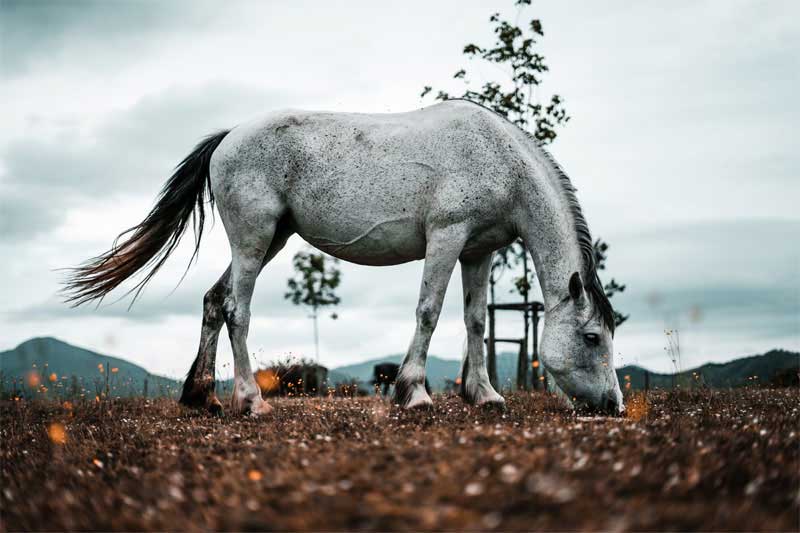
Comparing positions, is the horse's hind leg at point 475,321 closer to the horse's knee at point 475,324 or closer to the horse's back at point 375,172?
the horse's knee at point 475,324

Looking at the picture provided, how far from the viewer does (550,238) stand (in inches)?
343

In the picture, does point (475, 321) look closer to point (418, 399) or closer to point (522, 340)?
point (418, 399)

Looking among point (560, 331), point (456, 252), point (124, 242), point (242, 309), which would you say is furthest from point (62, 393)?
point (560, 331)

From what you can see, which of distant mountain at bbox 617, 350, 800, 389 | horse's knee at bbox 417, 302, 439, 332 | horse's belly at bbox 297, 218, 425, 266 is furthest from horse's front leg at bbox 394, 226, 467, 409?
distant mountain at bbox 617, 350, 800, 389

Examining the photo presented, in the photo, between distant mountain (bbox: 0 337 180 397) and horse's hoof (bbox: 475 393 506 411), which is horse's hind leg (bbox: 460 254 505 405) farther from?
distant mountain (bbox: 0 337 180 397)

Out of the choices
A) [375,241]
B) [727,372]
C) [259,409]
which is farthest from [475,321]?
[727,372]

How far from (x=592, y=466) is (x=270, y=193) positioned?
6.47 metres

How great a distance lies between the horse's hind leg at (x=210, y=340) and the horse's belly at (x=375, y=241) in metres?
0.57

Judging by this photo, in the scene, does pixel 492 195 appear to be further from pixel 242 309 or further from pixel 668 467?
pixel 668 467

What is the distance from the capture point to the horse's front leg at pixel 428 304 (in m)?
8.53

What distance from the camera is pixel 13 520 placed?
4023 mm

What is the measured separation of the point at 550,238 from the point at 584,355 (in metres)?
1.46

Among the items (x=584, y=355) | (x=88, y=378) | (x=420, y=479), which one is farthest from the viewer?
(x=88, y=378)

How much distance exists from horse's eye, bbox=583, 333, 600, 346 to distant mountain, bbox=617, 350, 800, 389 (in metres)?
2.87
